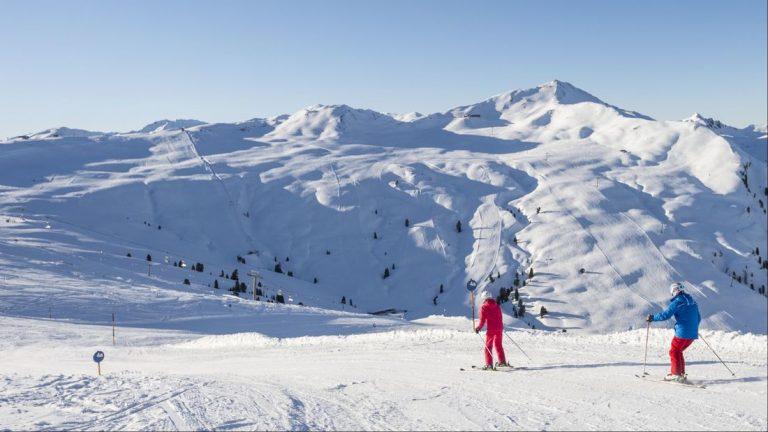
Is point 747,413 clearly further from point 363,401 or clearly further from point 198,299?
point 198,299

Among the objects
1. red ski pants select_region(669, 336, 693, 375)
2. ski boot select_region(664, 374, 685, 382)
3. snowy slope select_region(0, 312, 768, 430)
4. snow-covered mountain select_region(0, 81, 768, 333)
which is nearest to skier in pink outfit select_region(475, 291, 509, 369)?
snowy slope select_region(0, 312, 768, 430)

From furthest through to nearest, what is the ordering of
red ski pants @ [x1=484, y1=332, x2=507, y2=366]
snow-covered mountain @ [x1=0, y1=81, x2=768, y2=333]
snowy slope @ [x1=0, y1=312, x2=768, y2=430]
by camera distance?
1. snow-covered mountain @ [x1=0, y1=81, x2=768, y2=333]
2. red ski pants @ [x1=484, y1=332, x2=507, y2=366]
3. snowy slope @ [x1=0, y1=312, x2=768, y2=430]

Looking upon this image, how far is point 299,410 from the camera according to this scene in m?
10.7

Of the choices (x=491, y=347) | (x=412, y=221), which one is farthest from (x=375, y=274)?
(x=491, y=347)

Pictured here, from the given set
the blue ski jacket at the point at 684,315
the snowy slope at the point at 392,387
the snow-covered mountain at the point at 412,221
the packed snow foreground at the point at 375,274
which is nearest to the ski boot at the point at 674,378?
the snowy slope at the point at 392,387

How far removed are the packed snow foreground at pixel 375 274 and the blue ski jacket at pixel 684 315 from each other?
1079 millimetres

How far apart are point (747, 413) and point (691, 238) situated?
332 feet

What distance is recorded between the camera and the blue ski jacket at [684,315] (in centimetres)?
1173

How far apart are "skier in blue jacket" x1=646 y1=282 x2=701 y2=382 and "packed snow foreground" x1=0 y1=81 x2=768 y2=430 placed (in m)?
0.64

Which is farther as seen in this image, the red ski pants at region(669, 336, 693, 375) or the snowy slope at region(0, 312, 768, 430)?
the red ski pants at region(669, 336, 693, 375)

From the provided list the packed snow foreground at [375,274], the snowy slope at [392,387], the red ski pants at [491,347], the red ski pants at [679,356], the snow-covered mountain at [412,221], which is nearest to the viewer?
the snowy slope at [392,387]

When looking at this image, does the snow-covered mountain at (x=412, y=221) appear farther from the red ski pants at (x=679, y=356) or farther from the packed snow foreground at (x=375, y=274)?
the red ski pants at (x=679, y=356)

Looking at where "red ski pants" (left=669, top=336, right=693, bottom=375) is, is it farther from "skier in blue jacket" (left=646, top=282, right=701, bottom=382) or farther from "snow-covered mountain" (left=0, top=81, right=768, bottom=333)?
"snow-covered mountain" (left=0, top=81, right=768, bottom=333)

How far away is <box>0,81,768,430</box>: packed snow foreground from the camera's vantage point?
11148 millimetres
